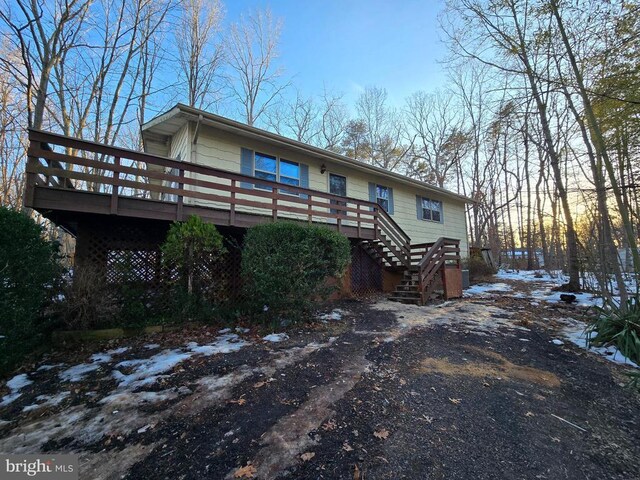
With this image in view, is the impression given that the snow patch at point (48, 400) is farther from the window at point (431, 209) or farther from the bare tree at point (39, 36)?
the window at point (431, 209)

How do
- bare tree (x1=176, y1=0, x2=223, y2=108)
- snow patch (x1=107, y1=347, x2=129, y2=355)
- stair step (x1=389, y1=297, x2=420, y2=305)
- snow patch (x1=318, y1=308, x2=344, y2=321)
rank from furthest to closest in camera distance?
bare tree (x1=176, y1=0, x2=223, y2=108) → stair step (x1=389, y1=297, x2=420, y2=305) → snow patch (x1=318, y1=308, x2=344, y2=321) → snow patch (x1=107, y1=347, x2=129, y2=355)

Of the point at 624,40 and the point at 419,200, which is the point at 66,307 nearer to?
the point at 624,40

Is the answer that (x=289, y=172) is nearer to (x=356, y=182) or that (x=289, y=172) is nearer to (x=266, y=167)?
(x=266, y=167)

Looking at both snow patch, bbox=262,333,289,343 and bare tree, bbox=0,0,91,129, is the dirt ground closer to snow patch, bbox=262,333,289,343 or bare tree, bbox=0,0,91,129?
snow patch, bbox=262,333,289,343

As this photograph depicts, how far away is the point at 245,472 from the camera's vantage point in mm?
1899

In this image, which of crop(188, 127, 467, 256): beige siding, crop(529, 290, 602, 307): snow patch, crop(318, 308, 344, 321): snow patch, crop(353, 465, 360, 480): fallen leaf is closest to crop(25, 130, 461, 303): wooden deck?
crop(188, 127, 467, 256): beige siding

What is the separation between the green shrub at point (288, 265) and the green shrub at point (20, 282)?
2944 mm

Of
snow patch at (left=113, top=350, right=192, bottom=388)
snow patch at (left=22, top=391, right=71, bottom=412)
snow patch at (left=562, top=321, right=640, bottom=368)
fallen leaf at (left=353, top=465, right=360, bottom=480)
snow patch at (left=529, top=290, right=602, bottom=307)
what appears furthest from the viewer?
snow patch at (left=529, top=290, right=602, bottom=307)

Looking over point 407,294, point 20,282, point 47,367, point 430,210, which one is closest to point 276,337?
point 47,367

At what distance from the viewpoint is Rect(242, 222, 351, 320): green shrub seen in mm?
5234

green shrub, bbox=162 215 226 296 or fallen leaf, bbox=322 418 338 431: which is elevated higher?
green shrub, bbox=162 215 226 296

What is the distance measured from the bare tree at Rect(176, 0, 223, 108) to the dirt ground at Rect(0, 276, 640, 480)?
1603 cm

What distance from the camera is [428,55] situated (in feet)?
32.4

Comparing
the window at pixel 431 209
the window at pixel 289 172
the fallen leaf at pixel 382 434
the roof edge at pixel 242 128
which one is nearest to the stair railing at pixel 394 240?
the roof edge at pixel 242 128
